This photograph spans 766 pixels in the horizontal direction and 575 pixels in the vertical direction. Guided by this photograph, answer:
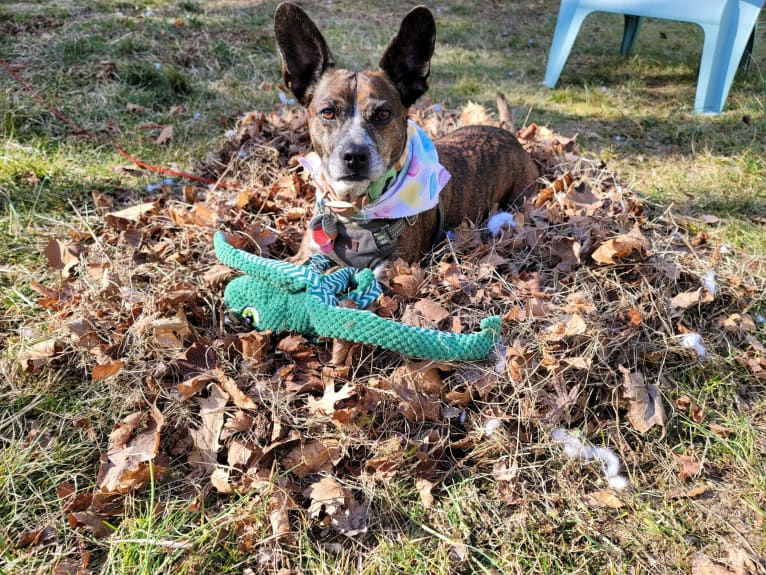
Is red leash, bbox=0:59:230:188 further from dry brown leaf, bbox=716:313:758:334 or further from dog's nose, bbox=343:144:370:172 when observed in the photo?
dry brown leaf, bbox=716:313:758:334

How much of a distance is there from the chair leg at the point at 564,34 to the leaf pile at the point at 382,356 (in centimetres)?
353

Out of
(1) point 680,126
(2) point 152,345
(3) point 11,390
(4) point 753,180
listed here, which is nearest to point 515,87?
(1) point 680,126

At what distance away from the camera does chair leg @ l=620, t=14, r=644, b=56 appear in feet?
23.6

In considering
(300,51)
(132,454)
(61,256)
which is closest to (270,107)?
(300,51)

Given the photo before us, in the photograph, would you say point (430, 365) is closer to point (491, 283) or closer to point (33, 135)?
point (491, 283)

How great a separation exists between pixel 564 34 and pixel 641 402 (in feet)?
16.9

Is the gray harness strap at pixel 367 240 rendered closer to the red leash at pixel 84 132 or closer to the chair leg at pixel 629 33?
the red leash at pixel 84 132

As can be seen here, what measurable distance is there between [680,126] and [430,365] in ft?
14.9

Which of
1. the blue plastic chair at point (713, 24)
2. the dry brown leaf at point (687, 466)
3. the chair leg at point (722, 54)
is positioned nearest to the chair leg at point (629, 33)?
the blue plastic chair at point (713, 24)

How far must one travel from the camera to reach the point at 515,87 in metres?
6.39

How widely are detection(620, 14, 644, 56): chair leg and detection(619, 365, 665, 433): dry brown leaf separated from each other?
645 cm

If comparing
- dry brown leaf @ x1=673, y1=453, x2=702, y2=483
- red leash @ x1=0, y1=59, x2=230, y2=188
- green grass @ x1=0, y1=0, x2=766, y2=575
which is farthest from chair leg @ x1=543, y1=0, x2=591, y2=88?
dry brown leaf @ x1=673, y1=453, x2=702, y2=483

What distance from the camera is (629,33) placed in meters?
7.29

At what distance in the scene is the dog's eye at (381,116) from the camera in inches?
109
